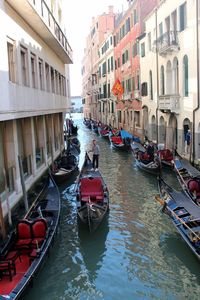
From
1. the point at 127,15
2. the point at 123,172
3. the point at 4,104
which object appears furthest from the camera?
the point at 127,15

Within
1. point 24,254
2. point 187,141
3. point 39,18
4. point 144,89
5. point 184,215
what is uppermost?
point 39,18

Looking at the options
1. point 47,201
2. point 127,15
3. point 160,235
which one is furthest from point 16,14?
point 127,15

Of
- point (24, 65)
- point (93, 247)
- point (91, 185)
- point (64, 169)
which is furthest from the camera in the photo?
point (64, 169)

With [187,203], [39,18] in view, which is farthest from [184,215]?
[39,18]

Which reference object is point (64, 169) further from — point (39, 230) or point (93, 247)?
point (39, 230)

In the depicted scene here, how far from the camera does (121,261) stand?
25.7 ft

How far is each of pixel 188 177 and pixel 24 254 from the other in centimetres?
731

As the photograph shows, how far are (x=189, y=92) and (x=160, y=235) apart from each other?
811cm

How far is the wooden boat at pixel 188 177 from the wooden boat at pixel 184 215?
1.42ft

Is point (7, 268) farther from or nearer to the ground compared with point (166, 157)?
nearer to the ground

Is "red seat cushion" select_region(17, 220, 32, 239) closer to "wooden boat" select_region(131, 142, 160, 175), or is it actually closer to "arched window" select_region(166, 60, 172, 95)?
"wooden boat" select_region(131, 142, 160, 175)

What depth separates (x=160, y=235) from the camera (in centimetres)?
901

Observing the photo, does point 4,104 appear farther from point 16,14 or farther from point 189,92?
point 189,92

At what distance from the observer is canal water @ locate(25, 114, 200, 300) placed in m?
6.66
